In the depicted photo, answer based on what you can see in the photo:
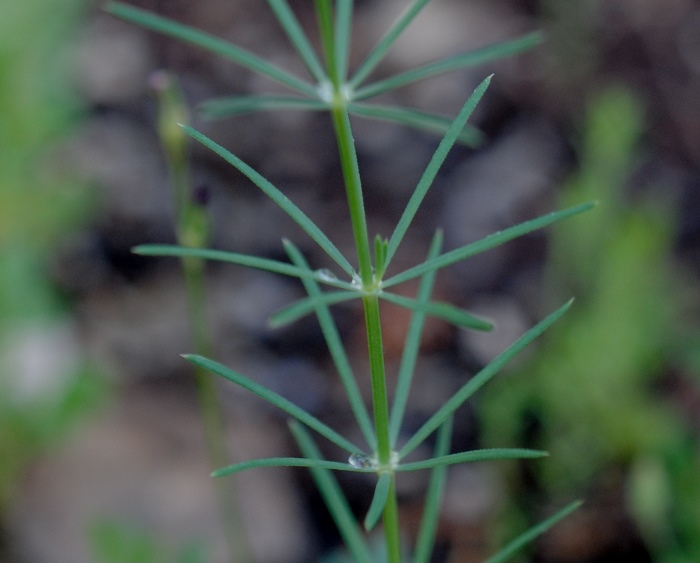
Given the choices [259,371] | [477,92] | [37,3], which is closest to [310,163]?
[259,371]

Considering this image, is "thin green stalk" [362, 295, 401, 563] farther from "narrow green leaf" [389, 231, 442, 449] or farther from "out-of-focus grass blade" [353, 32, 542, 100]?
"out-of-focus grass blade" [353, 32, 542, 100]

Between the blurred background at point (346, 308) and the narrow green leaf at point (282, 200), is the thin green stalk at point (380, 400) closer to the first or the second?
the narrow green leaf at point (282, 200)

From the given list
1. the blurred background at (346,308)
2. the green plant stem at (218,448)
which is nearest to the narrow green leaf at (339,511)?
the blurred background at (346,308)

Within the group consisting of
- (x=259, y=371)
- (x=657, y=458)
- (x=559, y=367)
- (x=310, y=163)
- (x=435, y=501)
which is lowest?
(x=435, y=501)

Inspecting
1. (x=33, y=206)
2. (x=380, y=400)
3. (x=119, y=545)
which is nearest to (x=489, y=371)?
(x=380, y=400)

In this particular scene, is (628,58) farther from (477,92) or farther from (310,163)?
(477,92)

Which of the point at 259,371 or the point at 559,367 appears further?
the point at 259,371

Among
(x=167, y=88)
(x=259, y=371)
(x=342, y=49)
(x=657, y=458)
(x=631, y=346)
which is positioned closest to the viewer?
(x=342, y=49)

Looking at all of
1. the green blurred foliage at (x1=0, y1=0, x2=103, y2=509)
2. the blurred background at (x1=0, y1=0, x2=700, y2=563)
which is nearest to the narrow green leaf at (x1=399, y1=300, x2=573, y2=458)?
the blurred background at (x1=0, y1=0, x2=700, y2=563)
